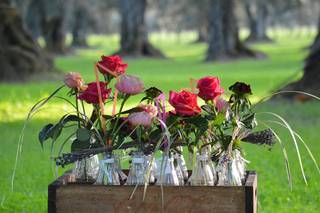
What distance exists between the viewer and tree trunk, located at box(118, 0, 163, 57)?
39.5 metres

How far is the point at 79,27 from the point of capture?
6212 centimetres

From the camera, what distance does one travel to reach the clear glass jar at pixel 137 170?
5.13 meters

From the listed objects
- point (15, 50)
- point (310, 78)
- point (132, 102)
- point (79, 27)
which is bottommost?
point (132, 102)

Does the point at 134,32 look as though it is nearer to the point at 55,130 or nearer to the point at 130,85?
the point at 55,130

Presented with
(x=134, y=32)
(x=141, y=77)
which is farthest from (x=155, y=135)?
(x=134, y=32)

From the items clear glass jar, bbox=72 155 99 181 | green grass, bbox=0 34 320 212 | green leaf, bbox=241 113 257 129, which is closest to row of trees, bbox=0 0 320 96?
green grass, bbox=0 34 320 212

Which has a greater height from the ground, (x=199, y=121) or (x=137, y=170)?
(x=199, y=121)

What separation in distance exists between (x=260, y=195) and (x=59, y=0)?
43.1 metres

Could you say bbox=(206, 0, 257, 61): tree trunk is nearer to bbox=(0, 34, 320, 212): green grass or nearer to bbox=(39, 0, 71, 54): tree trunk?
bbox=(39, 0, 71, 54): tree trunk

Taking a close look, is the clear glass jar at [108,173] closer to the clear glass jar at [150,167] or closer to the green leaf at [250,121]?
the clear glass jar at [150,167]

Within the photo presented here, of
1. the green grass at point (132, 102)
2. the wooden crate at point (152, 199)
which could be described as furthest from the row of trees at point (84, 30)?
the wooden crate at point (152, 199)

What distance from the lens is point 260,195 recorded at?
788 centimetres

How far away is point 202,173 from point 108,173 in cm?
51

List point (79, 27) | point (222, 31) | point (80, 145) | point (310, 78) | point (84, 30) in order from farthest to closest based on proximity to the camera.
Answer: point (84, 30)
point (79, 27)
point (222, 31)
point (310, 78)
point (80, 145)
